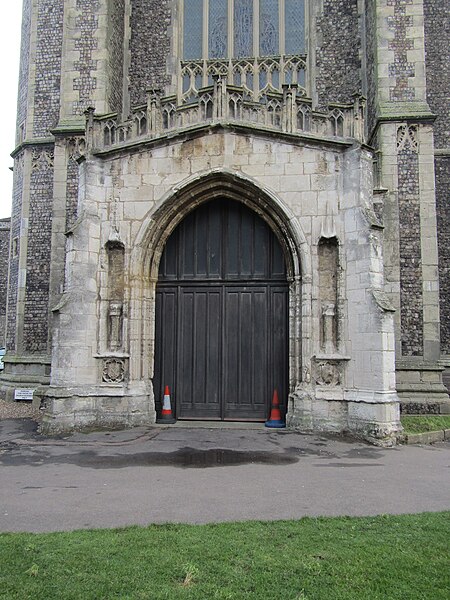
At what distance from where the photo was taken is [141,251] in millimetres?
11062

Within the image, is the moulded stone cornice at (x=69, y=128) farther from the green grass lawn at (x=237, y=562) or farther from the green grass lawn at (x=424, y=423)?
the green grass lawn at (x=237, y=562)

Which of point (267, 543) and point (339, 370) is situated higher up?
point (339, 370)

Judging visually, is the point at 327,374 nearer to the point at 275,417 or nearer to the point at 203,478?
the point at 275,417

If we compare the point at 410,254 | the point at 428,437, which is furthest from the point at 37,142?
the point at 428,437

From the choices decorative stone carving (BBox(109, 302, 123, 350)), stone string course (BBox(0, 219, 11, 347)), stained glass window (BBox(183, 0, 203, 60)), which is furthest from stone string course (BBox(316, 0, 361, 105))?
stone string course (BBox(0, 219, 11, 347))

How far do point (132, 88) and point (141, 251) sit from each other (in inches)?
309

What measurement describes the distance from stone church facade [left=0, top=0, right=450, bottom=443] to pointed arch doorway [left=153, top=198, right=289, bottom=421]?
1.2 inches

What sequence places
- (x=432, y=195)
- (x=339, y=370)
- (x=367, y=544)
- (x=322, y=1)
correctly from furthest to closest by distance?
(x=322, y=1) → (x=432, y=195) → (x=339, y=370) → (x=367, y=544)

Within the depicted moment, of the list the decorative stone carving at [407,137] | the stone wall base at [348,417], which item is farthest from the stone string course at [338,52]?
the stone wall base at [348,417]

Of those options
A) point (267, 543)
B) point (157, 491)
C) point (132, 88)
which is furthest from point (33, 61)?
point (267, 543)

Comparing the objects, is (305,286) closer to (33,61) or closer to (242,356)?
(242,356)

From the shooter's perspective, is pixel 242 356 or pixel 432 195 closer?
pixel 242 356

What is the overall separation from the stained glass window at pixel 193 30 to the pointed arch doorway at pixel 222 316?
24.8 feet

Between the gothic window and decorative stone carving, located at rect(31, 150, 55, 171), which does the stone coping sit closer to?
the gothic window
